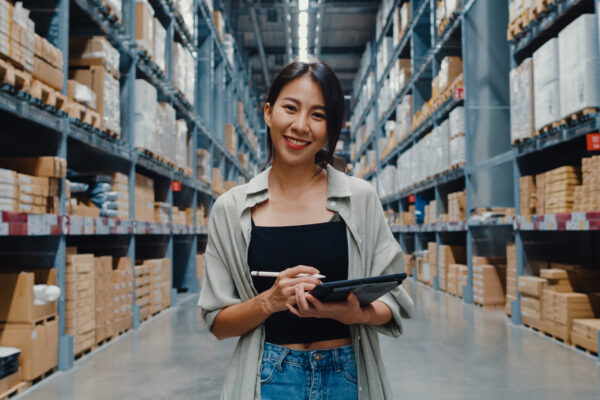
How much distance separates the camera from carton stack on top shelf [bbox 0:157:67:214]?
3.32 metres

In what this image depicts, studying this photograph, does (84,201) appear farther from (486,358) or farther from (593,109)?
(593,109)

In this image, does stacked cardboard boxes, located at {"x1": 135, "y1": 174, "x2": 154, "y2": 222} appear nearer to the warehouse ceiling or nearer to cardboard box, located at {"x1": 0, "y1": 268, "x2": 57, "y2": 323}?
cardboard box, located at {"x1": 0, "y1": 268, "x2": 57, "y2": 323}

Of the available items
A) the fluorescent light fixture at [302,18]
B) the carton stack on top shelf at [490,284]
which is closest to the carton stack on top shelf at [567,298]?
the carton stack on top shelf at [490,284]

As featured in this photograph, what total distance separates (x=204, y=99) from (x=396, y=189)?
5454 mm

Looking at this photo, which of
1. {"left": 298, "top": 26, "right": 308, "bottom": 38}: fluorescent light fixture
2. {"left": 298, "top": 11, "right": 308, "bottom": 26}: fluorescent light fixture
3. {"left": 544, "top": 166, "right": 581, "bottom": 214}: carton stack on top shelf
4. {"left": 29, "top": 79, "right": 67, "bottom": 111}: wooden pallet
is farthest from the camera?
{"left": 298, "top": 26, "right": 308, "bottom": 38}: fluorescent light fixture

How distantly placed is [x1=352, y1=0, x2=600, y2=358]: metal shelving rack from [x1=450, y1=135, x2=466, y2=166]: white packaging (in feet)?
0.35

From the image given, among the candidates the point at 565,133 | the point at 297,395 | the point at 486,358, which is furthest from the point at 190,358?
the point at 565,133

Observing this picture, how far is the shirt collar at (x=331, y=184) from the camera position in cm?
139

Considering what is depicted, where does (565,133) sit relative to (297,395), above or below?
above

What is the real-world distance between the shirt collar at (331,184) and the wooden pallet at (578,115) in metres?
3.79

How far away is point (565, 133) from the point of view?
4840 millimetres

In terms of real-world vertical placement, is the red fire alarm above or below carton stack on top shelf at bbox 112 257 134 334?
above

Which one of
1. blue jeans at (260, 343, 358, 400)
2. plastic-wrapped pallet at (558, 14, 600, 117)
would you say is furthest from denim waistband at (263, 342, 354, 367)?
plastic-wrapped pallet at (558, 14, 600, 117)

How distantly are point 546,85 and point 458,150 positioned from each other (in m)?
2.92
